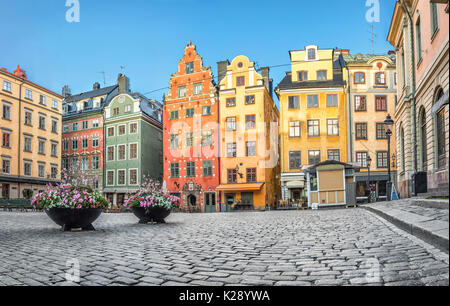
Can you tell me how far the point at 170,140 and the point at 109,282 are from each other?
36.8 meters

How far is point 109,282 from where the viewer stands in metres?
3.95

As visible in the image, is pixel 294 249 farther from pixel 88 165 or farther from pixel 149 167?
pixel 88 165

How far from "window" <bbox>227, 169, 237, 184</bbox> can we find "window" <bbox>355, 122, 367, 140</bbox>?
12203mm

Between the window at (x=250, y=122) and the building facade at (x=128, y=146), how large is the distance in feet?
41.4

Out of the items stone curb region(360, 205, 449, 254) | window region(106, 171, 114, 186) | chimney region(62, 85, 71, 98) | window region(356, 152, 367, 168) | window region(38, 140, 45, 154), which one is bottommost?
stone curb region(360, 205, 449, 254)

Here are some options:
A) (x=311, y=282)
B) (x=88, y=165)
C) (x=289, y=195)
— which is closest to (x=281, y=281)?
(x=311, y=282)

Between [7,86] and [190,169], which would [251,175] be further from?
[7,86]

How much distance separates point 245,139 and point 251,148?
1083 millimetres

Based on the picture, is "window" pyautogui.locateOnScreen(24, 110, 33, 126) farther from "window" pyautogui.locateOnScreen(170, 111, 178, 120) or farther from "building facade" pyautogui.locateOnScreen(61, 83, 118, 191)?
"window" pyautogui.locateOnScreen(170, 111, 178, 120)

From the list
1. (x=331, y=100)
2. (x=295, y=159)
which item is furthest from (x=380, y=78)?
(x=295, y=159)

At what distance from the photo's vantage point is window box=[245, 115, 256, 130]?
121 ft

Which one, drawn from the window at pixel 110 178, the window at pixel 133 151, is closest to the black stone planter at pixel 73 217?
the window at pixel 133 151

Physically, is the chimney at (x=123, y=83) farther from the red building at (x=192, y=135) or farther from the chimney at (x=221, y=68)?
the chimney at (x=221, y=68)

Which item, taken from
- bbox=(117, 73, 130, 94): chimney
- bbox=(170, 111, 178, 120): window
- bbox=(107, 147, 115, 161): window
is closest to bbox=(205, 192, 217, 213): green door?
bbox=(170, 111, 178, 120): window
